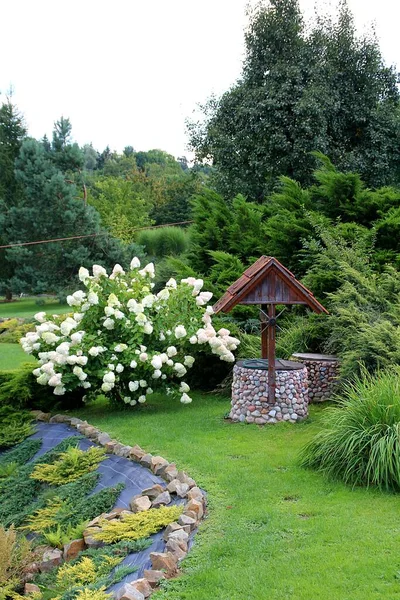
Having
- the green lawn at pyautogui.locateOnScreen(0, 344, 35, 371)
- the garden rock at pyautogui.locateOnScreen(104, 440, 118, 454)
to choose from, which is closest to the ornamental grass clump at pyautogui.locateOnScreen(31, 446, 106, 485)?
the garden rock at pyautogui.locateOnScreen(104, 440, 118, 454)

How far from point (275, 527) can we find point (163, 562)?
0.85 meters

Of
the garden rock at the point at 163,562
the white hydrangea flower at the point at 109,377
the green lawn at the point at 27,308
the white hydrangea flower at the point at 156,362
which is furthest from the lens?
the green lawn at the point at 27,308

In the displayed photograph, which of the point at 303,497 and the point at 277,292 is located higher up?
the point at 277,292

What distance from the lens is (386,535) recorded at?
12.9ft

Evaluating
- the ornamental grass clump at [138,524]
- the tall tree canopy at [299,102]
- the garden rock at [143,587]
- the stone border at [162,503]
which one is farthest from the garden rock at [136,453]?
the tall tree canopy at [299,102]

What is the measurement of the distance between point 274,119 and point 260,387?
10237 millimetres

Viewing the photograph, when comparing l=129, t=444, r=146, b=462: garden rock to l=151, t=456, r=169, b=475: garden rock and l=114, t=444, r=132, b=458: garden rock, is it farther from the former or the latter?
l=151, t=456, r=169, b=475: garden rock

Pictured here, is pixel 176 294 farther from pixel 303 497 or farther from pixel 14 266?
pixel 14 266

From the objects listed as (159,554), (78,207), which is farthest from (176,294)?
(78,207)

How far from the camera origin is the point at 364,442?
503 centimetres

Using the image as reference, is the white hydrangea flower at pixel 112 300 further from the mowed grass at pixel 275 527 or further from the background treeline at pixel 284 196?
the background treeline at pixel 284 196

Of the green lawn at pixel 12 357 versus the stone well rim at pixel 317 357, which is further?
the green lawn at pixel 12 357

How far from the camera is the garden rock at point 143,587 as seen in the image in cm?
346

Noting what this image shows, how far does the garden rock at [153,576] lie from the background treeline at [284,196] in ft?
11.6
